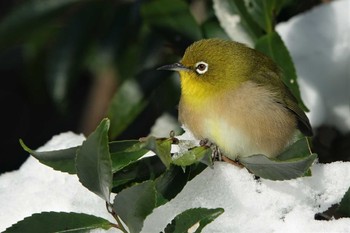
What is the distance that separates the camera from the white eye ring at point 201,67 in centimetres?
228

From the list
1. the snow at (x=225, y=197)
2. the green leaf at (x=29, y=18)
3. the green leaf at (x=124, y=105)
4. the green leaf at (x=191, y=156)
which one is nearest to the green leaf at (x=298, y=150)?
the snow at (x=225, y=197)

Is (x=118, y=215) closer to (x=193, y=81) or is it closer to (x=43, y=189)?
(x=43, y=189)

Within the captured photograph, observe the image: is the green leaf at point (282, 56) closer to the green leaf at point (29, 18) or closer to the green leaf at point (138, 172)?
the green leaf at point (138, 172)

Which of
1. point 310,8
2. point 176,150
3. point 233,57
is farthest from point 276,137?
point 176,150

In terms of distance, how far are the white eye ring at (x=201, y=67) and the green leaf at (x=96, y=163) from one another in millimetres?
1047

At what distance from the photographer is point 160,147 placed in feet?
4.27

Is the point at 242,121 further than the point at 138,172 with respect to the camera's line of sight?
Yes

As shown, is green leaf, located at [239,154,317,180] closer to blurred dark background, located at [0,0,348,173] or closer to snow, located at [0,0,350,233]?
snow, located at [0,0,350,233]

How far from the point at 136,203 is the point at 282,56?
0.90 m

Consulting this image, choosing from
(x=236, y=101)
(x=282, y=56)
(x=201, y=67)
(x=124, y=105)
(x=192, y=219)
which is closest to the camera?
(x=192, y=219)

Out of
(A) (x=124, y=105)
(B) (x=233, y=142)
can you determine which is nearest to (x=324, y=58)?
(B) (x=233, y=142)

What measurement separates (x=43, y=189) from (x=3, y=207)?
9cm

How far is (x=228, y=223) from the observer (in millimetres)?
1327

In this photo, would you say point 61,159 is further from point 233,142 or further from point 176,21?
point 176,21
